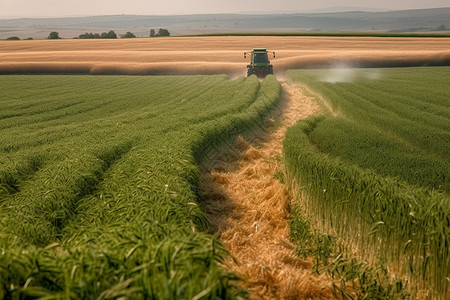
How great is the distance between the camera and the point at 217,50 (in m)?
66.1

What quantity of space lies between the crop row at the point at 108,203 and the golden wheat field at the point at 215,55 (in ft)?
100

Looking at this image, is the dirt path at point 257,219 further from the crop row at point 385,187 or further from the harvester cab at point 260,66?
the harvester cab at point 260,66

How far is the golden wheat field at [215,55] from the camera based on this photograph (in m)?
53.2

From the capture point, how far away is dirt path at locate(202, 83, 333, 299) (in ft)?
20.5

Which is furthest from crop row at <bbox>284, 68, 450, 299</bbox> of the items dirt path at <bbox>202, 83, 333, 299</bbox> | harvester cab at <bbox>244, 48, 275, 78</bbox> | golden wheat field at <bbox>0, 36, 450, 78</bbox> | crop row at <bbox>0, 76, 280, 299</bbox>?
golden wheat field at <bbox>0, 36, 450, 78</bbox>

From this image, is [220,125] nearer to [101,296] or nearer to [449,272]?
[449,272]

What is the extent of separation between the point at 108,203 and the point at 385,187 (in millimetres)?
4003

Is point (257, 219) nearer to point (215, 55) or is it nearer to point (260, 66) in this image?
point (260, 66)

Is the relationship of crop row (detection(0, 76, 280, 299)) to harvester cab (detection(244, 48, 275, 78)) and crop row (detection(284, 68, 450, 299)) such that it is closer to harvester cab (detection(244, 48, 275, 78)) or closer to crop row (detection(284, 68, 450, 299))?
crop row (detection(284, 68, 450, 299))

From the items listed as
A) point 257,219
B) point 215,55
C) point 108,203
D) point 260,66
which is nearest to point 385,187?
point 257,219

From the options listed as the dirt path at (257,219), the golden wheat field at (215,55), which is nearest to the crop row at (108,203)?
the dirt path at (257,219)

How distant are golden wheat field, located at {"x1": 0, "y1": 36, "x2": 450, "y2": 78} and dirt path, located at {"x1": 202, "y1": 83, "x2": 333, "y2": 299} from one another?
38609mm

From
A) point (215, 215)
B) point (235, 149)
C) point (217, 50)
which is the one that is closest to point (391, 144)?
point (235, 149)

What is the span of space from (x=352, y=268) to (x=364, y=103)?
16.2 metres
